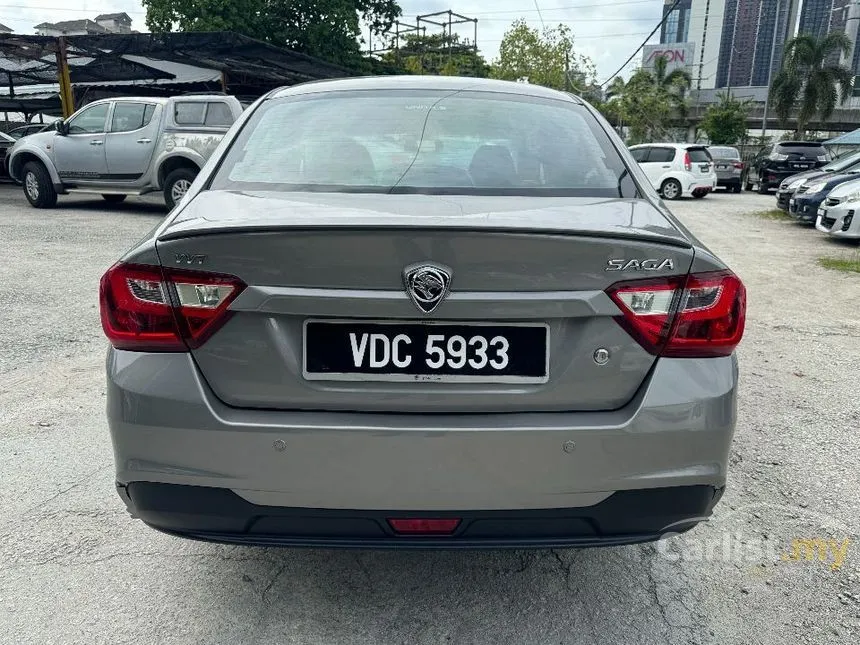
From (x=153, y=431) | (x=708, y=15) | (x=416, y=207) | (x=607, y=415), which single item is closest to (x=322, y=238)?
(x=416, y=207)

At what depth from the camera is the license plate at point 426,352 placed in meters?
1.79

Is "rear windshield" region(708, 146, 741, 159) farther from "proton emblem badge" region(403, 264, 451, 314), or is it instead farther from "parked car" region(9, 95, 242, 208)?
"proton emblem badge" region(403, 264, 451, 314)

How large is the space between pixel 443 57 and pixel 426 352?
187 feet

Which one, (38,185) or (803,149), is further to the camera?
(803,149)

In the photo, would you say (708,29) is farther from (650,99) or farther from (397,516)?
(397,516)

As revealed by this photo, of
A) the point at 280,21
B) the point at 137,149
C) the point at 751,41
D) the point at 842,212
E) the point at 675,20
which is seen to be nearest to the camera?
the point at 842,212

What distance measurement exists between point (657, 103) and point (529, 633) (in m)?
50.0

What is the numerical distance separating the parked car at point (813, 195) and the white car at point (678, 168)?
19.3 ft

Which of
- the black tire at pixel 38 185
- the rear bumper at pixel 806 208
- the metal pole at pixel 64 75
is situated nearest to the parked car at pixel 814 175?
the rear bumper at pixel 806 208

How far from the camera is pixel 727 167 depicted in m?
24.0

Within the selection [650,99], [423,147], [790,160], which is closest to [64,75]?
[423,147]

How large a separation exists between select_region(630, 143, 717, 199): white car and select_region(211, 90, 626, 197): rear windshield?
17.3 m

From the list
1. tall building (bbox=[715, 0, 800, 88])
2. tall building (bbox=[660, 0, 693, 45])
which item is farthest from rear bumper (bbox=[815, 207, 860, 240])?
tall building (bbox=[715, 0, 800, 88])

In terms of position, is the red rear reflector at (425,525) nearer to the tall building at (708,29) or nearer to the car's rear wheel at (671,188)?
the car's rear wheel at (671,188)
